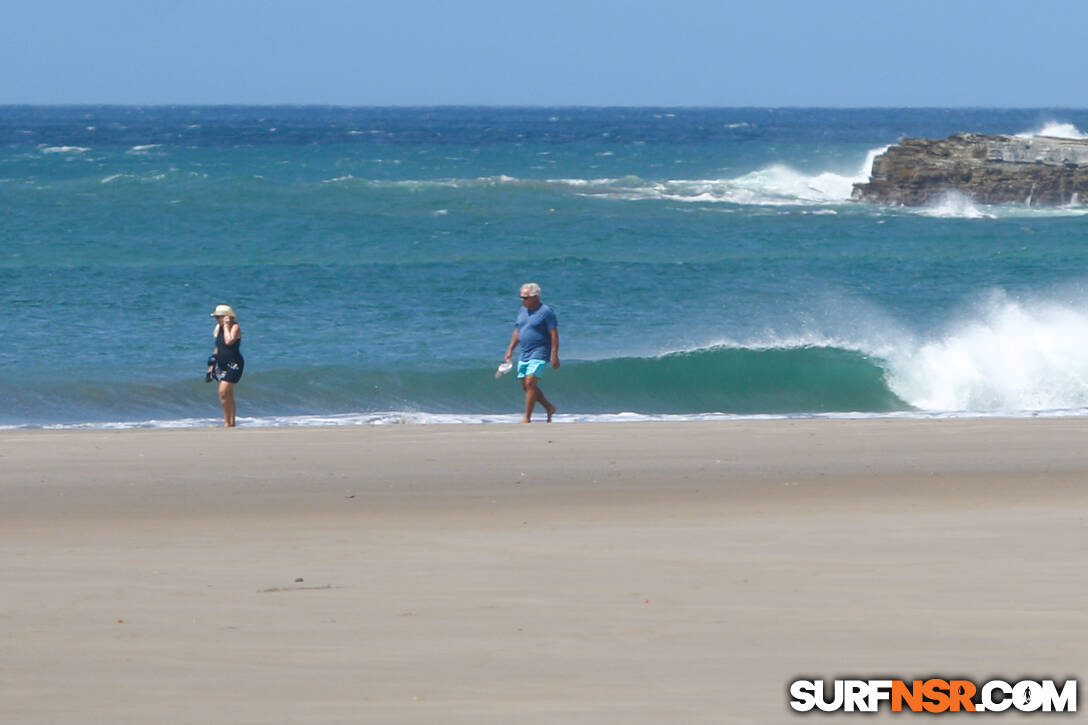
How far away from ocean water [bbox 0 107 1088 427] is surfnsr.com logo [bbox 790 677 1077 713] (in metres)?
8.67

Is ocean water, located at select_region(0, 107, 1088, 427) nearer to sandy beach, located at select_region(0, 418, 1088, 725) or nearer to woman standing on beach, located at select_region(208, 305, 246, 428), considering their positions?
woman standing on beach, located at select_region(208, 305, 246, 428)

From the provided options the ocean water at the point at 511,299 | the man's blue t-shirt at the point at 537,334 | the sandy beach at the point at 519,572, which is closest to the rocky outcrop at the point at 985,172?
the ocean water at the point at 511,299

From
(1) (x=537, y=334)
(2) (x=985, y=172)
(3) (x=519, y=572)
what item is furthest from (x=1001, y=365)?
(2) (x=985, y=172)

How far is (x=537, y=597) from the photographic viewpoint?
5.95 metres

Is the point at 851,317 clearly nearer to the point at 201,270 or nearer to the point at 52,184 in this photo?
the point at 201,270

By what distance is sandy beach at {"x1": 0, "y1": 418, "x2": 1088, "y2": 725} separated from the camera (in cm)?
480

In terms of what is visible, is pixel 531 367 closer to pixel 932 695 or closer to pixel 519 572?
pixel 519 572

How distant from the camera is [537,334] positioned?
37.9ft

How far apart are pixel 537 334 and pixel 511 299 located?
1055 centimetres

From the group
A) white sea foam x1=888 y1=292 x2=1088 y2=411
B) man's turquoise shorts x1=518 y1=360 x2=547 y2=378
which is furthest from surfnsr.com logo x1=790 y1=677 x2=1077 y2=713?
white sea foam x1=888 y1=292 x2=1088 y2=411

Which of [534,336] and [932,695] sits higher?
[534,336]

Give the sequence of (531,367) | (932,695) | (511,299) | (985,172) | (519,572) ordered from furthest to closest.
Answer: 1. (985,172)
2. (511,299)
3. (531,367)
4. (519,572)
5. (932,695)

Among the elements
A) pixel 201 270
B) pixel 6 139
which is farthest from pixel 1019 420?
pixel 6 139

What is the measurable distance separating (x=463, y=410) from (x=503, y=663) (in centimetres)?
989
